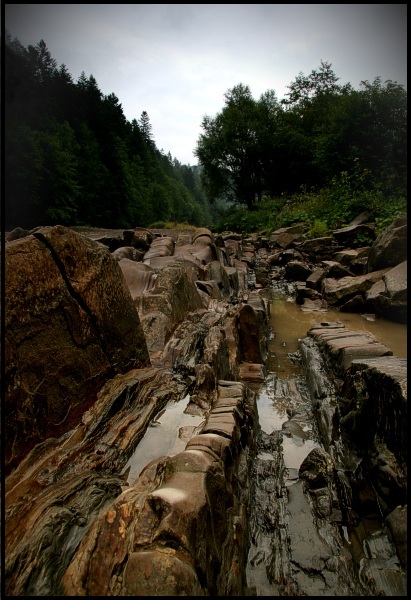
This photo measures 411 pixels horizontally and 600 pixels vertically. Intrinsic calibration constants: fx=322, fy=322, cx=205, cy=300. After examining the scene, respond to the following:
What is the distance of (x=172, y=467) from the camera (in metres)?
1.71

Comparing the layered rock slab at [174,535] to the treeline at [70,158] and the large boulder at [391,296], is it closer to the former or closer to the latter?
the large boulder at [391,296]

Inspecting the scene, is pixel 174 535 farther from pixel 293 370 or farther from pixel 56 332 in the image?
pixel 293 370

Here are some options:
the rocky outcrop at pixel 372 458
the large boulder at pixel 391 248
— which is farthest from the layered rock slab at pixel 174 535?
the large boulder at pixel 391 248

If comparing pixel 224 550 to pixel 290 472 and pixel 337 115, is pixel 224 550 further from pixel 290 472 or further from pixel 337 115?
pixel 337 115

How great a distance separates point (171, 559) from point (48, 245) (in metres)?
1.98

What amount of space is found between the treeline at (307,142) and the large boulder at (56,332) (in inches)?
520

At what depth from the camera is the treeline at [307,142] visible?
13422 millimetres

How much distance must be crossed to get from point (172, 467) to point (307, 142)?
2710 centimetres

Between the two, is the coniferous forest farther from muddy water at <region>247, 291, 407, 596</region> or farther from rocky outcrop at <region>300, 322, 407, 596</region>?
rocky outcrop at <region>300, 322, 407, 596</region>

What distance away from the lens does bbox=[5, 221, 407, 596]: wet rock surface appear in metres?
1.31

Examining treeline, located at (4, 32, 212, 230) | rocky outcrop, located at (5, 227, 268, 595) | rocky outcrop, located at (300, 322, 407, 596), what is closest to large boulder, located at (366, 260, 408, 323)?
rocky outcrop, located at (300, 322, 407, 596)

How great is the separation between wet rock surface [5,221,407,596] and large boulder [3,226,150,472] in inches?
0.5

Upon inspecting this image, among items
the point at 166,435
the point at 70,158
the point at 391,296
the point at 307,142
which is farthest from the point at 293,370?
the point at 70,158

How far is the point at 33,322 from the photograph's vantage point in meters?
2.02
